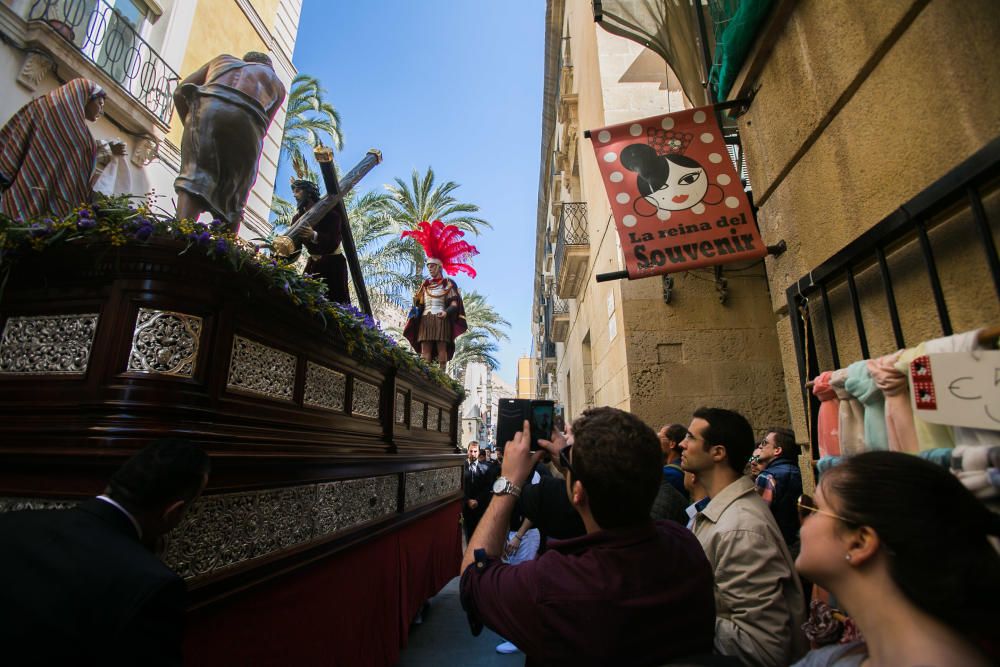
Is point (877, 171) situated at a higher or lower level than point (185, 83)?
lower

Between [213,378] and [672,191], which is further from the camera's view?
[672,191]

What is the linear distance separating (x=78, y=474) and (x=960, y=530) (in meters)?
2.43

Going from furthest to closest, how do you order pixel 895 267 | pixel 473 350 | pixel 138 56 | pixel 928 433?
1. pixel 473 350
2. pixel 138 56
3. pixel 895 267
4. pixel 928 433

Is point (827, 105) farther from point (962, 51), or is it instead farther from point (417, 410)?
point (417, 410)

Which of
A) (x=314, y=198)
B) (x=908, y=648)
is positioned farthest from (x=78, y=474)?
(x=314, y=198)

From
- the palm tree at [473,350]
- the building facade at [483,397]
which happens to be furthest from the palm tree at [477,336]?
the building facade at [483,397]

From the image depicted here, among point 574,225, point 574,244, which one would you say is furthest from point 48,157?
point 574,225

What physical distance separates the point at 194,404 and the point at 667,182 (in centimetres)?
365

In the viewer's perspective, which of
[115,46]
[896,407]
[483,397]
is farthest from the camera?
[483,397]

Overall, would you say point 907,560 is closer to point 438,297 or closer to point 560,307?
point 438,297

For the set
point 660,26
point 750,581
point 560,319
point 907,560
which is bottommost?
point 750,581

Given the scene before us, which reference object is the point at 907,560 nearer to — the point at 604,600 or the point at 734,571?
the point at 604,600

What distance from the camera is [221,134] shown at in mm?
Result: 2752

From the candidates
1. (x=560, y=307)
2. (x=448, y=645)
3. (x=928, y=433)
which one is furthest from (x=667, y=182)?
(x=560, y=307)
